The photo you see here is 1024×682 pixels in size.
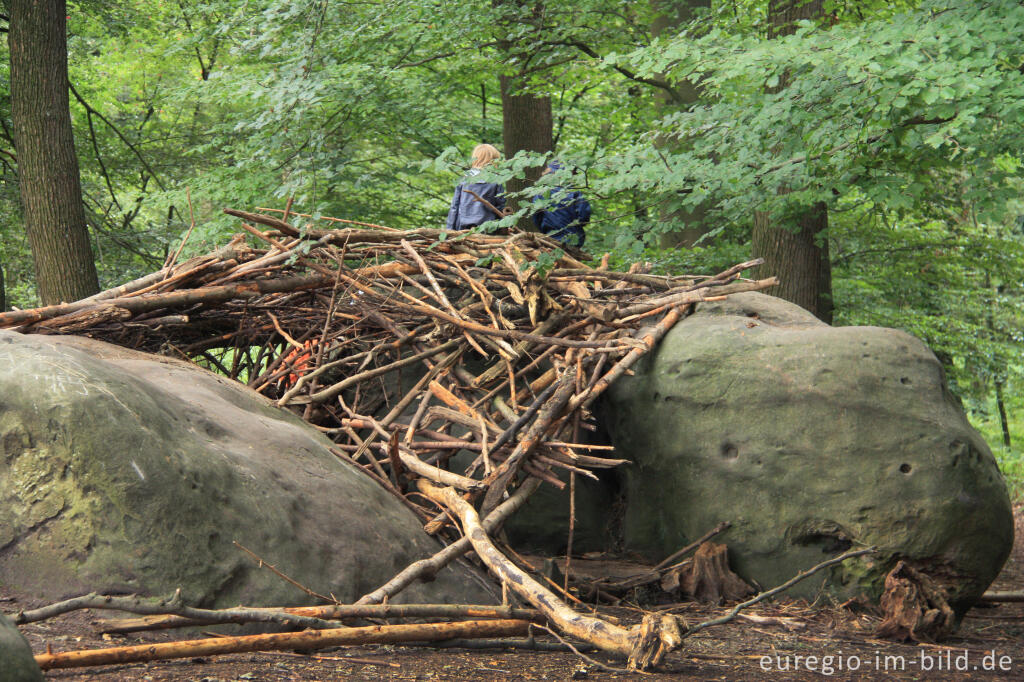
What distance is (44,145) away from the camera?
7.91 meters

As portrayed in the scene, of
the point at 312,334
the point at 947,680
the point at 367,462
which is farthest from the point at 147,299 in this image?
the point at 947,680

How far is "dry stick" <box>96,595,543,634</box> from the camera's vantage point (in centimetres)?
303

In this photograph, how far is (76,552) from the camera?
3.38 meters

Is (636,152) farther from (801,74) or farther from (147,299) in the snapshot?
(147,299)

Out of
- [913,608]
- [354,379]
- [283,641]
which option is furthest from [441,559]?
[913,608]

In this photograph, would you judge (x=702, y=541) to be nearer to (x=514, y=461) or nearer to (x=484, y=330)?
(x=514, y=461)

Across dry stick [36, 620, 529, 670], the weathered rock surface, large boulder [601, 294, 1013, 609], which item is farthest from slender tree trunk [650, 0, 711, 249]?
the weathered rock surface

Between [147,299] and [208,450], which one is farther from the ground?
[147,299]

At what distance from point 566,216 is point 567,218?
23mm

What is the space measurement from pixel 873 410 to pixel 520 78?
577 cm

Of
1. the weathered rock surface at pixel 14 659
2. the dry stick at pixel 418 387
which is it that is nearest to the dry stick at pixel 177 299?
the dry stick at pixel 418 387

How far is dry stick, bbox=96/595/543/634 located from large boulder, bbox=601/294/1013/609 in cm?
200

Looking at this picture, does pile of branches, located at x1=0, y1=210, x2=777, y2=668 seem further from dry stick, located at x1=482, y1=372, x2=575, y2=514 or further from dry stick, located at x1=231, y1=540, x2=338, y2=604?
dry stick, located at x1=231, y1=540, x2=338, y2=604

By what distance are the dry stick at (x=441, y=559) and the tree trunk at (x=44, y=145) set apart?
5.28m
